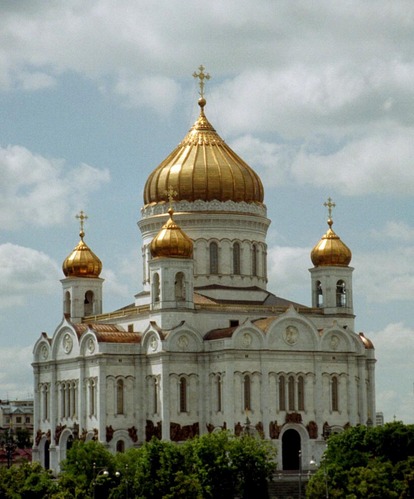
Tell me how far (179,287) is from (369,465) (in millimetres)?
19977

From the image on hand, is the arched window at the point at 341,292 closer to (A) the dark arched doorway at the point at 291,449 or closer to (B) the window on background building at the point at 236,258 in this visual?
(B) the window on background building at the point at 236,258

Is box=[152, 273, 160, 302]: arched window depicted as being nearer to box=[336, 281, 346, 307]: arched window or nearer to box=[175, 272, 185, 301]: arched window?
box=[175, 272, 185, 301]: arched window

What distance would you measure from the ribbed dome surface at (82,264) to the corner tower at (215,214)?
12.7ft

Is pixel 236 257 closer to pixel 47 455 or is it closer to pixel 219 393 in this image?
pixel 219 393

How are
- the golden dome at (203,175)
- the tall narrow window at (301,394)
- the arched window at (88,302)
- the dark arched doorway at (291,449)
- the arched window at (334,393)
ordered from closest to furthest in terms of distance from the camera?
the dark arched doorway at (291,449) → the tall narrow window at (301,394) → the arched window at (334,393) → the golden dome at (203,175) → the arched window at (88,302)

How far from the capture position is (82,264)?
10594 cm

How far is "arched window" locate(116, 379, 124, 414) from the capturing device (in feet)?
320

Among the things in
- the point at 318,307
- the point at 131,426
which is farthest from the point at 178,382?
the point at 318,307

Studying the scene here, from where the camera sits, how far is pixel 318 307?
10312cm

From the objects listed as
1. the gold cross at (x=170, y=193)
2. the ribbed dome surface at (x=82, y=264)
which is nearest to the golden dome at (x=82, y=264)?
the ribbed dome surface at (x=82, y=264)

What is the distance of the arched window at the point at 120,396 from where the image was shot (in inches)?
3839

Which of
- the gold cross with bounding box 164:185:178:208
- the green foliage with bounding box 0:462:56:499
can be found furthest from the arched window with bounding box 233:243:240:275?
the green foliage with bounding box 0:462:56:499

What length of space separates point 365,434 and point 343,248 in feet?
62.8

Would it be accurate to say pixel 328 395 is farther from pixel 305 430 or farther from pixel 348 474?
pixel 348 474
